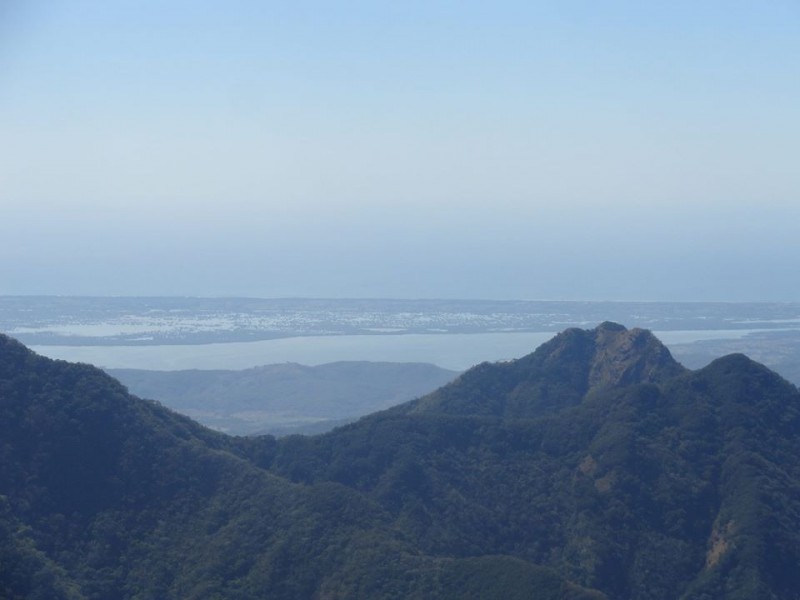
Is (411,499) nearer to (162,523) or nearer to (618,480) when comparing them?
(618,480)

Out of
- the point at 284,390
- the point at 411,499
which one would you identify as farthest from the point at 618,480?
the point at 284,390

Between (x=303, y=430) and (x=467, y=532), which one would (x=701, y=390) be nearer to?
(x=467, y=532)

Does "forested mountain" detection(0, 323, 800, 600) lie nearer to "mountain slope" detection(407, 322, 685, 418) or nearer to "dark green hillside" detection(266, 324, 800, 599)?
"dark green hillside" detection(266, 324, 800, 599)

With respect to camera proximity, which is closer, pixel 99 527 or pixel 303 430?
pixel 99 527

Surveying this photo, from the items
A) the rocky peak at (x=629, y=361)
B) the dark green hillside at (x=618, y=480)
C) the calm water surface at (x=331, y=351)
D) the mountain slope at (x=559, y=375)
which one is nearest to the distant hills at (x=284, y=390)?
the calm water surface at (x=331, y=351)

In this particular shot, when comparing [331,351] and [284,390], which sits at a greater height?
[331,351]

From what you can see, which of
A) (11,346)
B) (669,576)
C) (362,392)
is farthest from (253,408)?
(669,576)
